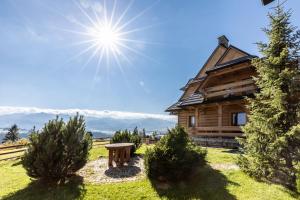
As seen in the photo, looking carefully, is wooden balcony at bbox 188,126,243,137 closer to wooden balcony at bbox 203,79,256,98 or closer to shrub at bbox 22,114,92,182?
wooden balcony at bbox 203,79,256,98

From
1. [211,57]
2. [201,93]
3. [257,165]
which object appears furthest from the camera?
[211,57]

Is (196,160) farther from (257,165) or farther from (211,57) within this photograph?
(211,57)

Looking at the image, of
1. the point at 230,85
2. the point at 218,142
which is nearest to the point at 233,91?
the point at 230,85

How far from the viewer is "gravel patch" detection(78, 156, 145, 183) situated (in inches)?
344

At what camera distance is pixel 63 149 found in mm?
8219

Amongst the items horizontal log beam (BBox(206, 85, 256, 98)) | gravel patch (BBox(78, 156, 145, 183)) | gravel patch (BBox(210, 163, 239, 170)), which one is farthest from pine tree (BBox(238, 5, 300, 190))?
horizontal log beam (BBox(206, 85, 256, 98))

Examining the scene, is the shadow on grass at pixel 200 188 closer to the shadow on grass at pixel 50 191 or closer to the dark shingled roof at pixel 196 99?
the shadow on grass at pixel 50 191

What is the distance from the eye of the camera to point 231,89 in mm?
17188

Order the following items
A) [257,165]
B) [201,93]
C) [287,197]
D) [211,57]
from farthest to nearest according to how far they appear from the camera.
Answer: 1. [211,57]
2. [201,93]
3. [257,165]
4. [287,197]

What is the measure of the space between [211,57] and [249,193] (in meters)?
19.2

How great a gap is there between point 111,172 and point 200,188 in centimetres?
431

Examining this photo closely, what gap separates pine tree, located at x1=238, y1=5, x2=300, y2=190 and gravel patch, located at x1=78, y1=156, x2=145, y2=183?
478 cm

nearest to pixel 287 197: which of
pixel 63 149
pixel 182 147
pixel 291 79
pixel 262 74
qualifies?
pixel 182 147

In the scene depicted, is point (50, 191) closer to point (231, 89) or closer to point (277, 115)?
point (277, 115)
